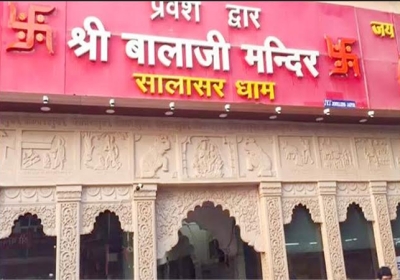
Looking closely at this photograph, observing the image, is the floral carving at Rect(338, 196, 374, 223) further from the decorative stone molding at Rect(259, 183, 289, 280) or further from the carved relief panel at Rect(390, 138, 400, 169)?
the decorative stone molding at Rect(259, 183, 289, 280)

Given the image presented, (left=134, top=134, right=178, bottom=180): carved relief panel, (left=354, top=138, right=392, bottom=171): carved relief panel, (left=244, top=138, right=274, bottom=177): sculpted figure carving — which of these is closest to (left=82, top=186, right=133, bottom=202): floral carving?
(left=134, top=134, right=178, bottom=180): carved relief panel

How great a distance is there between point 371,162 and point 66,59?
441 centimetres

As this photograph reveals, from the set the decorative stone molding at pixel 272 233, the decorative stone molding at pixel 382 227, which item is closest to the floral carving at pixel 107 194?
the decorative stone molding at pixel 272 233

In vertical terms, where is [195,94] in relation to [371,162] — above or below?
above

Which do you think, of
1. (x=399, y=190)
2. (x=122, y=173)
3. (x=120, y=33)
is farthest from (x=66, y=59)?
(x=399, y=190)

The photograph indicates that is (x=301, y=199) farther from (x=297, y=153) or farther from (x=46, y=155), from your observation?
(x=46, y=155)

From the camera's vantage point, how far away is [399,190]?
6.23 m

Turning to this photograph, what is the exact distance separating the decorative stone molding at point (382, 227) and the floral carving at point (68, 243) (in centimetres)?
402

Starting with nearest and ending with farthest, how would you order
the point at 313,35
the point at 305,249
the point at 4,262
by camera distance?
the point at 4,262 → the point at 305,249 → the point at 313,35

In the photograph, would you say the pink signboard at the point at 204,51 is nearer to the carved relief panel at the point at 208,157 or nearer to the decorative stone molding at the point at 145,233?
the carved relief panel at the point at 208,157

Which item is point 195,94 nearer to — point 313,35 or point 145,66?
point 145,66

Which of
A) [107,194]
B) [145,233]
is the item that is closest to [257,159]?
[145,233]

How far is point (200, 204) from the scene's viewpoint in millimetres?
5418

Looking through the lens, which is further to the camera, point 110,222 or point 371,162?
point 371,162
